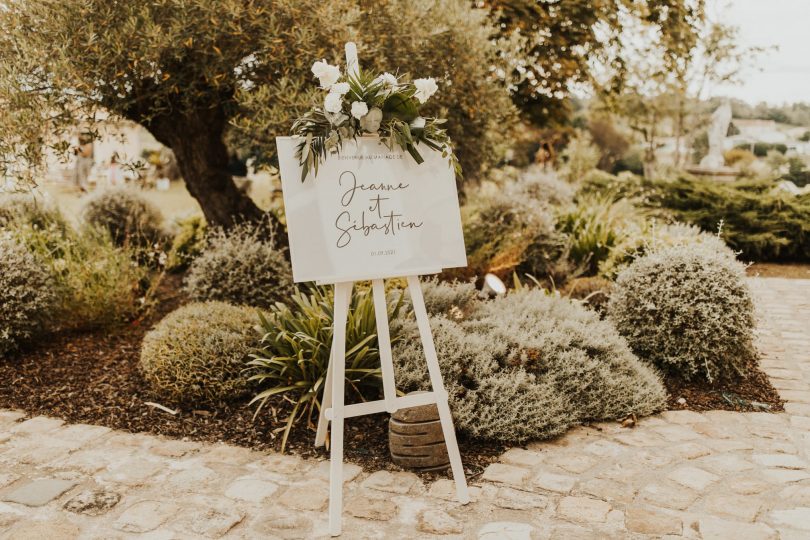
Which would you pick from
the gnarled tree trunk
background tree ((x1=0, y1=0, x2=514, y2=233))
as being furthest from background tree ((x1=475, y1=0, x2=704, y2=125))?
the gnarled tree trunk

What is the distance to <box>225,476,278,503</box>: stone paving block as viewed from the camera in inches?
116

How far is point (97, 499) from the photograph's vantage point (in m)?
2.89

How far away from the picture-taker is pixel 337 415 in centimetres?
281

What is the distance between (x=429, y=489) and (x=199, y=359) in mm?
1675

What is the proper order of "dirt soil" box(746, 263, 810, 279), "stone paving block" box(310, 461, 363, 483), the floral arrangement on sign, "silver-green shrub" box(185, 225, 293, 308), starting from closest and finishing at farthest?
the floral arrangement on sign, "stone paving block" box(310, 461, 363, 483), "silver-green shrub" box(185, 225, 293, 308), "dirt soil" box(746, 263, 810, 279)

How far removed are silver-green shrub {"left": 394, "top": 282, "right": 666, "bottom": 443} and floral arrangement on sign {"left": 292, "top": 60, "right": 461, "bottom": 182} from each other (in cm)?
126

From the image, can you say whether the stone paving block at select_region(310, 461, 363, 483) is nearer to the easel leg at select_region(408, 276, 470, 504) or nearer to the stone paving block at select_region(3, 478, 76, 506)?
the easel leg at select_region(408, 276, 470, 504)

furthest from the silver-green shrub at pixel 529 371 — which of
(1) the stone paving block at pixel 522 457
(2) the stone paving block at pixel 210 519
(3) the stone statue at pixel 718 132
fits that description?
(3) the stone statue at pixel 718 132

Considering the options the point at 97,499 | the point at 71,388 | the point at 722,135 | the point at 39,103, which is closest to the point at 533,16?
the point at 39,103

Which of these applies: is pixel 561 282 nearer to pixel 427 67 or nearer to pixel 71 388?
pixel 427 67

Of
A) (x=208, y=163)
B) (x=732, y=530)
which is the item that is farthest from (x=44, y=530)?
(x=208, y=163)

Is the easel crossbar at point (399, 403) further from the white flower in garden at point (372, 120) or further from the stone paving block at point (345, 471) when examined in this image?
the white flower in garden at point (372, 120)

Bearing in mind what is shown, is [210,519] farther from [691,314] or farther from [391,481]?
[691,314]

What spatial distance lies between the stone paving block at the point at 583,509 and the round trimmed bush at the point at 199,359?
2.00 metres
